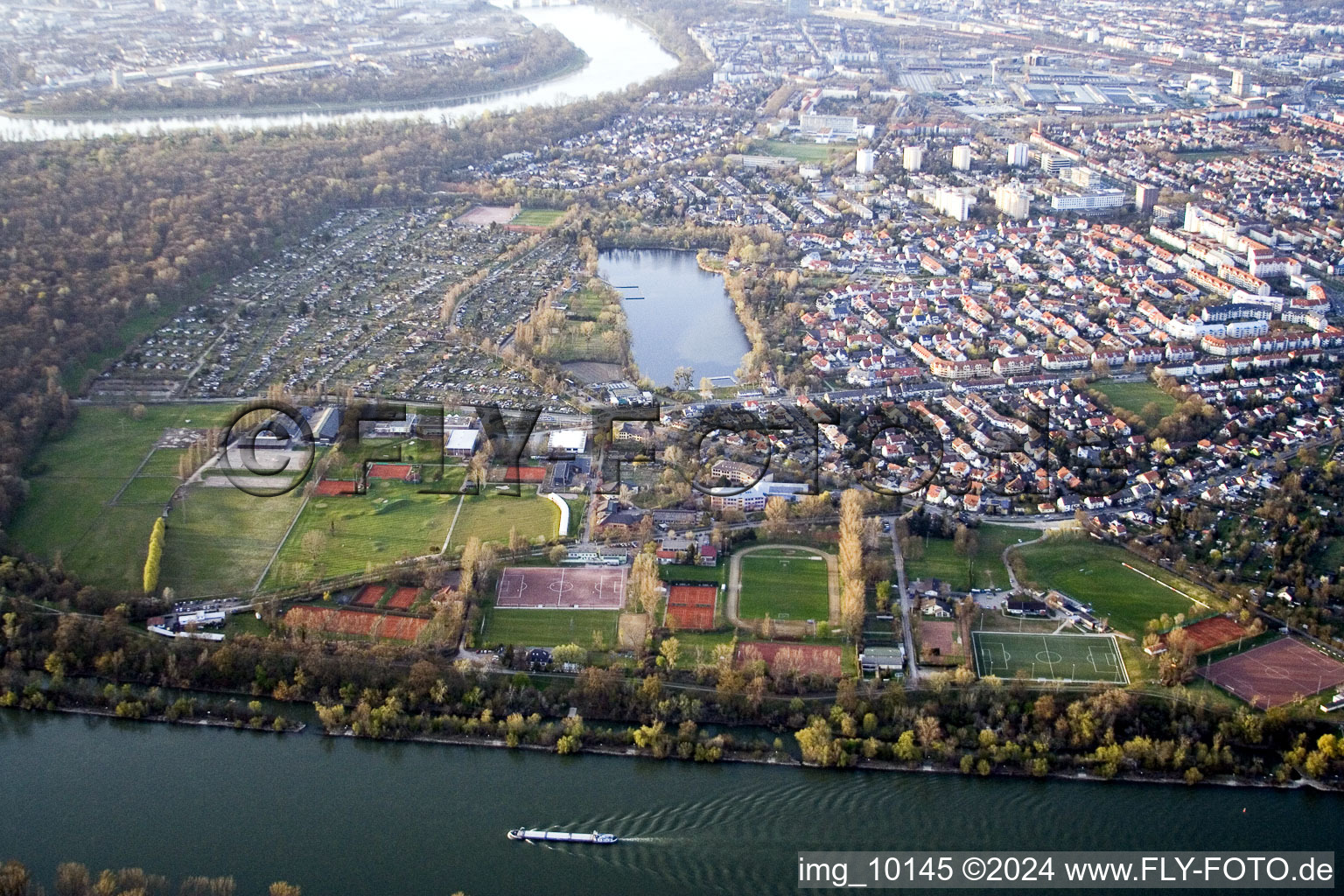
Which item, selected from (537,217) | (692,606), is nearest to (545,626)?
(692,606)

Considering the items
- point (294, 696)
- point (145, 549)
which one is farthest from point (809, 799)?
point (145, 549)

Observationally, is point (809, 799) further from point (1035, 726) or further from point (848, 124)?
point (848, 124)

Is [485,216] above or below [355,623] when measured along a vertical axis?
above

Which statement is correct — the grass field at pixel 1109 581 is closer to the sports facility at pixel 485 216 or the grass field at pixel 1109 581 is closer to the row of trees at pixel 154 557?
the row of trees at pixel 154 557

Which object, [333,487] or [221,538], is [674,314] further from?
[221,538]

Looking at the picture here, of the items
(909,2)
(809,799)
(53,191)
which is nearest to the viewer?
(809,799)

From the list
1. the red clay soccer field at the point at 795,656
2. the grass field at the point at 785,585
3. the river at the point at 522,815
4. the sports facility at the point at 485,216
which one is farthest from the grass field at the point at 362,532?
the sports facility at the point at 485,216
